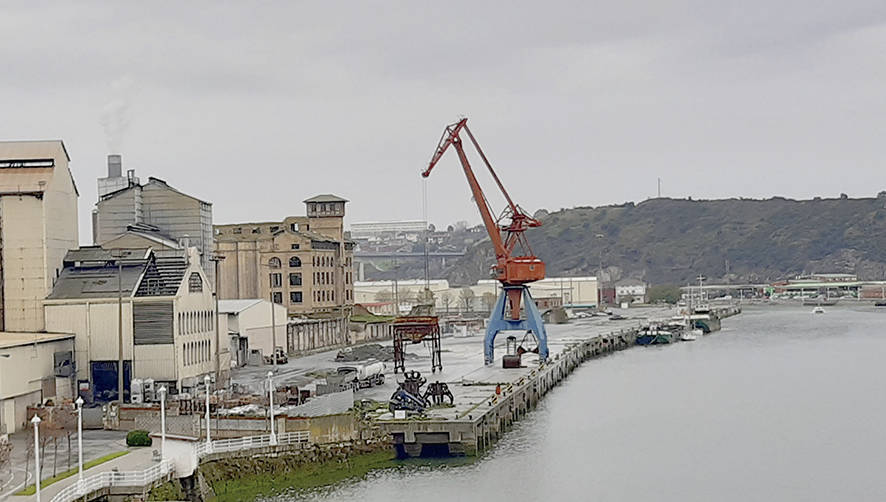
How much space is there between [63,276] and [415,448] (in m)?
14.9

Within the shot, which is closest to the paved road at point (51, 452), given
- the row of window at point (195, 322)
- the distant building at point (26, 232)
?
the distant building at point (26, 232)

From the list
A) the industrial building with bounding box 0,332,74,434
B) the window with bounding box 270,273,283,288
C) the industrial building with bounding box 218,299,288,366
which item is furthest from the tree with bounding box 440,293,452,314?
the industrial building with bounding box 0,332,74,434

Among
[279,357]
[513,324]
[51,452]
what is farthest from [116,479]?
[513,324]

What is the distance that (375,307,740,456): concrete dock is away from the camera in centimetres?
3806

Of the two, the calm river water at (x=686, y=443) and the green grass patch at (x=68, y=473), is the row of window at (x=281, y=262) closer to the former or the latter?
the calm river water at (x=686, y=443)

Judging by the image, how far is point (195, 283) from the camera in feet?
158

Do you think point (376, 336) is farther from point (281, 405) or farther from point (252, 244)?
point (281, 405)

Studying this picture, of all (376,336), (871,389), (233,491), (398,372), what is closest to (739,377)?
(871,389)

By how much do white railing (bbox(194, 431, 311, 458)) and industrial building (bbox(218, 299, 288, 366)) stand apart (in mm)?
23625

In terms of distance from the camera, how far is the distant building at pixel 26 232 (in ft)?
143

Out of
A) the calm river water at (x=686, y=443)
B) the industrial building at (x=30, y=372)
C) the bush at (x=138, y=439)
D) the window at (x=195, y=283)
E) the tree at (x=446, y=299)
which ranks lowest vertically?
the calm river water at (x=686, y=443)

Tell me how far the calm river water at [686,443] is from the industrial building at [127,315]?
1177 centimetres

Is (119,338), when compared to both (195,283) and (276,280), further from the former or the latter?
(276,280)

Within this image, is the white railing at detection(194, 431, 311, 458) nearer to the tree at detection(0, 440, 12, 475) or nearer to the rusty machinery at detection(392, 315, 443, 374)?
the tree at detection(0, 440, 12, 475)
